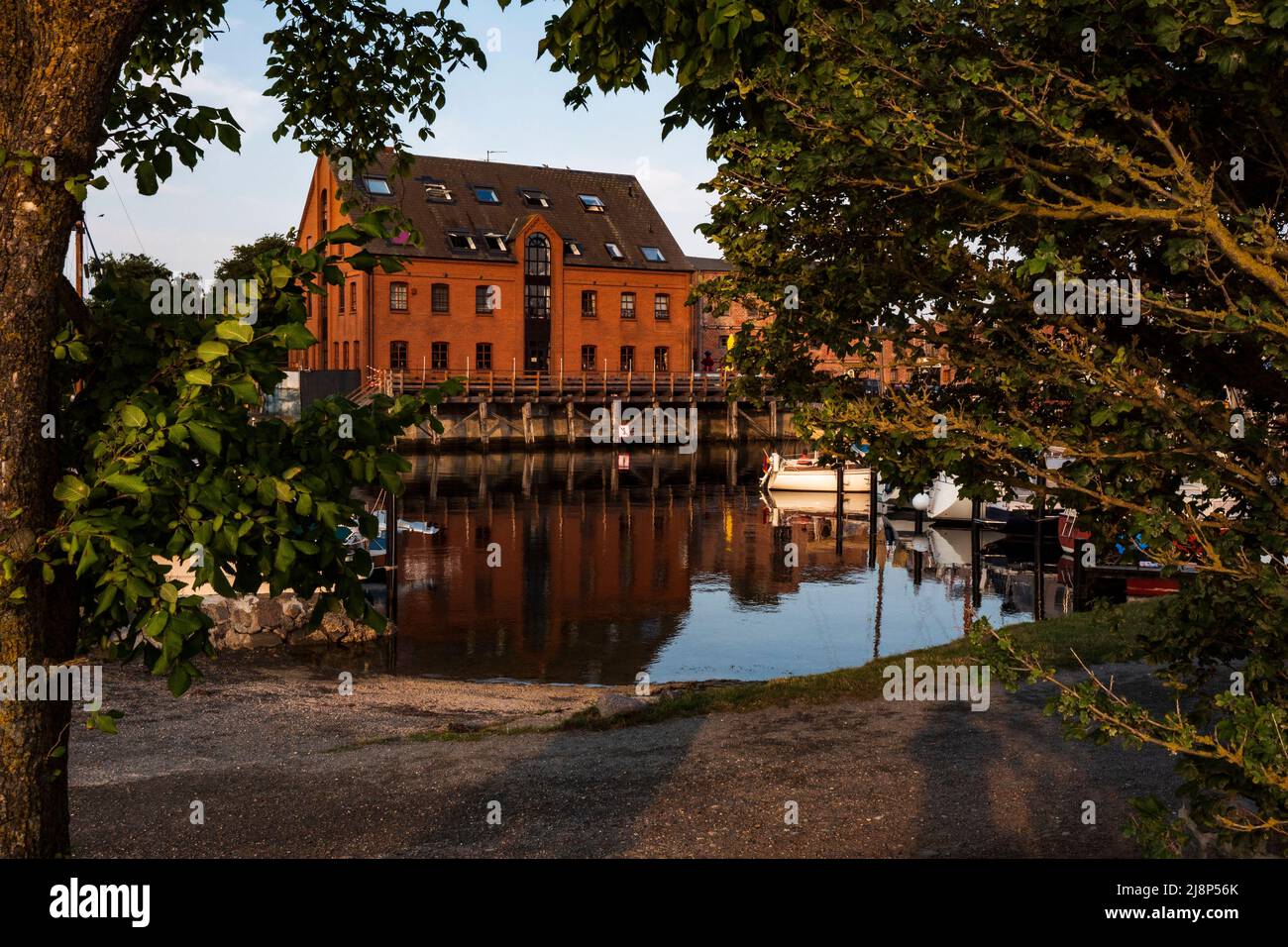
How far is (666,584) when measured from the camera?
31.5m

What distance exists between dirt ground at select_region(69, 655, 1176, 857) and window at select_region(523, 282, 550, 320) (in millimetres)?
55153

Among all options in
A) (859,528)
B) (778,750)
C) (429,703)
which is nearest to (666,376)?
(859,528)

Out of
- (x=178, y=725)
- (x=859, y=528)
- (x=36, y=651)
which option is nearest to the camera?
(x=36, y=651)

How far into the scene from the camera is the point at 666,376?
71000mm

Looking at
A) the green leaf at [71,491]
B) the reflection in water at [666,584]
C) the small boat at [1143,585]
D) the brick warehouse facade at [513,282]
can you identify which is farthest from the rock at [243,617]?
the brick warehouse facade at [513,282]

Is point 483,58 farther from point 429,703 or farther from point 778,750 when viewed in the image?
point 429,703

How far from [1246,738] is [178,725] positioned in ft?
43.1

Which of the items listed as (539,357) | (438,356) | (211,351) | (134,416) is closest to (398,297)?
(438,356)

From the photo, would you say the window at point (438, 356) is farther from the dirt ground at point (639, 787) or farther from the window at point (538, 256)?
the dirt ground at point (639, 787)

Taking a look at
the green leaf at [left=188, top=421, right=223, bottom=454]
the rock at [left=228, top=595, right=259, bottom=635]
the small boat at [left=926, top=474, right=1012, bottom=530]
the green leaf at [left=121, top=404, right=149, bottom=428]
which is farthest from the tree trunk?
the small boat at [left=926, top=474, right=1012, bottom=530]

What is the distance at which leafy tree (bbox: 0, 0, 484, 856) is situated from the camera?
429 centimetres

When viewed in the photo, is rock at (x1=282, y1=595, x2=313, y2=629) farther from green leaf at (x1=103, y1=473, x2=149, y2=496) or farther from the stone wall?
green leaf at (x1=103, y1=473, x2=149, y2=496)

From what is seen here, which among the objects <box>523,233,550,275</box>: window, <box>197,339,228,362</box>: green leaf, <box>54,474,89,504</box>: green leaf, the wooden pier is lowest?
<box>54,474,89,504</box>: green leaf
